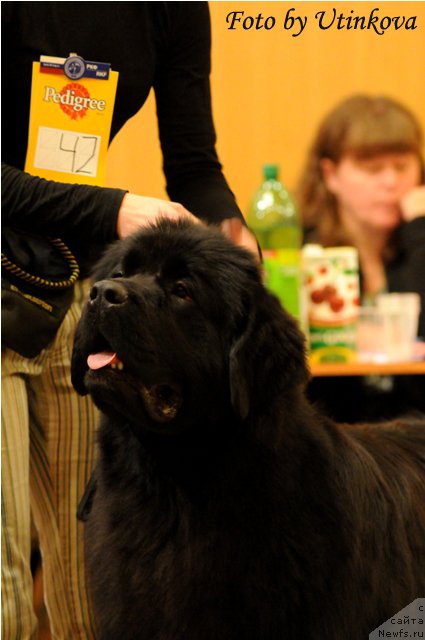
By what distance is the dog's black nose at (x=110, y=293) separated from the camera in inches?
64.6

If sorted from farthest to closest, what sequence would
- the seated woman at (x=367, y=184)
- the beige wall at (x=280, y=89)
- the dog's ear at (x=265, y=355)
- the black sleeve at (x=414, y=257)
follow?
the seated woman at (x=367, y=184)
the beige wall at (x=280, y=89)
the black sleeve at (x=414, y=257)
the dog's ear at (x=265, y=355)

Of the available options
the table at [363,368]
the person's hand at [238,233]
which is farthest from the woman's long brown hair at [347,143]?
the person's hand at [238,233]

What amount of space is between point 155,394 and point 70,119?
2.59 feet

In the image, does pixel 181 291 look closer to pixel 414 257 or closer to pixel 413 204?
pixel 414 257

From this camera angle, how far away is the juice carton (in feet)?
10.9

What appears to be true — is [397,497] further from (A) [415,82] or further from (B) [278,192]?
(A) [415,82]

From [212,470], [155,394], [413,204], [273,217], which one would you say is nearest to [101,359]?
[155,394]

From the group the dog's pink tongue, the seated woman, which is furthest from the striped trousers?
the seated woman

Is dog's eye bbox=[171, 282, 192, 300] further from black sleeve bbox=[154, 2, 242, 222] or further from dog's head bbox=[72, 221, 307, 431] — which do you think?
black sleeve bbox=[154, 2, 242, 222]

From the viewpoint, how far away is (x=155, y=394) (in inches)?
67.8

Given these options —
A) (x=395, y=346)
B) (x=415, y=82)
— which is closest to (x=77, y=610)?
(x=395, y=346)

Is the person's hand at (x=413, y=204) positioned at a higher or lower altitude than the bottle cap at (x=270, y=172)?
lower

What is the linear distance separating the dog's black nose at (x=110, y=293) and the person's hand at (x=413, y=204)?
248cm

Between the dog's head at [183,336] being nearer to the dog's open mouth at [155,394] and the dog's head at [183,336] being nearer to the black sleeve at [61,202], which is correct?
the dog's open mouth at [155,394]
